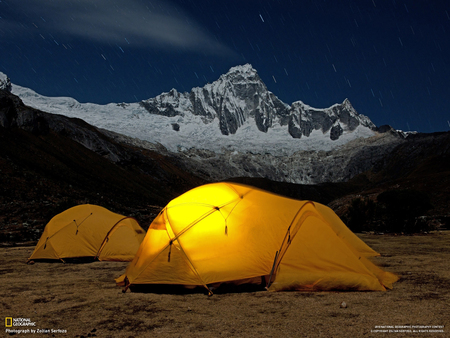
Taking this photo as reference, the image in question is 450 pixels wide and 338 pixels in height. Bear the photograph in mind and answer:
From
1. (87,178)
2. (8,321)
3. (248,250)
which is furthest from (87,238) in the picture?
(87,178)

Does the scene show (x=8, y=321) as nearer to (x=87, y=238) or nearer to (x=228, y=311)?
(x=228, y=311)

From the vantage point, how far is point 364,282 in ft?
23.6

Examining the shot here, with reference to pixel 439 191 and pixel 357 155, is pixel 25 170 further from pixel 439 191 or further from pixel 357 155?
pixel 357 155

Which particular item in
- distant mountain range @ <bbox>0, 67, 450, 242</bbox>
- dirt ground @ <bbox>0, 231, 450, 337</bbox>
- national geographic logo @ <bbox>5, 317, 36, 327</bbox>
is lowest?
dirt ground @ <bbox>0, 231, 450, 337</bbox>

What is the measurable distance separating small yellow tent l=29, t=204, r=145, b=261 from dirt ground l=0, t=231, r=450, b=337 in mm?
3478

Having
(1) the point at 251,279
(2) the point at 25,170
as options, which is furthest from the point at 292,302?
(2) the point at 25,170

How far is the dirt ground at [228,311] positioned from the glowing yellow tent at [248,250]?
1.26ft

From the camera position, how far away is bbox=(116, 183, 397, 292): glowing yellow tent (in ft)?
24.3

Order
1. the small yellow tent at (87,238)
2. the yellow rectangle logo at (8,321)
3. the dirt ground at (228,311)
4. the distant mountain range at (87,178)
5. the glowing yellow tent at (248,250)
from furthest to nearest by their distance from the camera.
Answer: the distant mountain range at (87,178), the small yellow tent at (87,238), the glowing yellow tent at (248,250), the yellow rectangle logo at (8,321), the dirt ground at (228,311)

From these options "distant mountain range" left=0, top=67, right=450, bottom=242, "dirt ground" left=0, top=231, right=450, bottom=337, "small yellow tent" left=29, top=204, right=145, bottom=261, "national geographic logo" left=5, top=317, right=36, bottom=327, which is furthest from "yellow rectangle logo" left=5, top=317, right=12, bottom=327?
"distant mountain range" left=0, top=67, right=450, bottom=242

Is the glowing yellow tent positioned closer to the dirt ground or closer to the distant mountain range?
the dirt ground

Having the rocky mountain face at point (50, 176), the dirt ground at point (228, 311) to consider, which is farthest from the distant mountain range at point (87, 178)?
the dirt ground at point (228, 311)

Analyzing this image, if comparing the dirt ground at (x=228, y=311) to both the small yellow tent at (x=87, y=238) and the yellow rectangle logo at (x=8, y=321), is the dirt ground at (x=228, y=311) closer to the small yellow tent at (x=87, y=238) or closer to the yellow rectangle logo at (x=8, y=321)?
the yellow rectangle logo at (x=8, y=321)

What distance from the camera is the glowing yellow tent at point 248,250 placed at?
7.40 m
